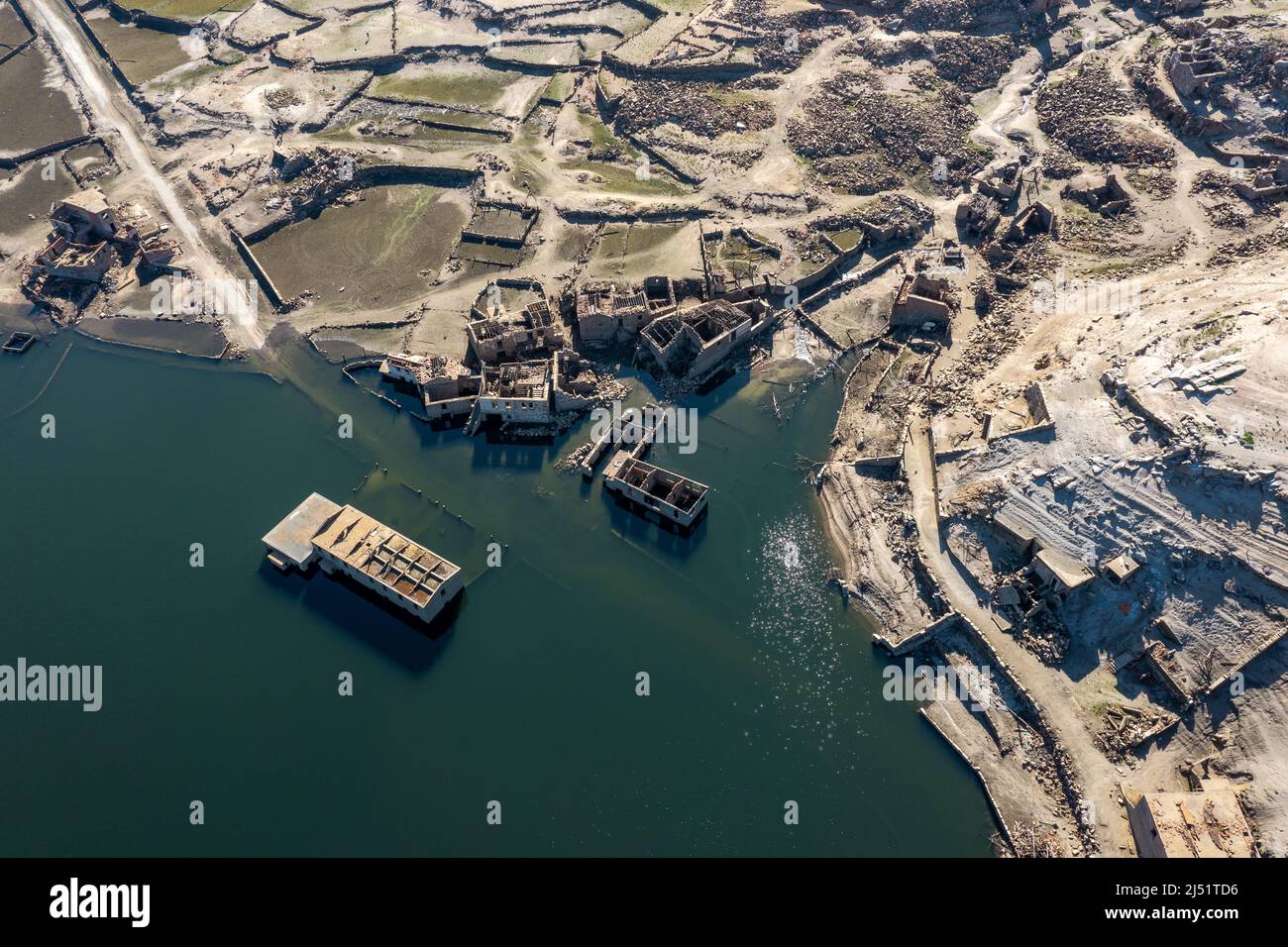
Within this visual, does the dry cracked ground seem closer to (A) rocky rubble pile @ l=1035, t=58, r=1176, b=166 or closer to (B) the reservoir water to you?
(A) rocky rubble pile @ l=1035, t=58, r=1176, b=166

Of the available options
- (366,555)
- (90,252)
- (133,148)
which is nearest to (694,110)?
(366,555)

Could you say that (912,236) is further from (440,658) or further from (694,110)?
(440,658)

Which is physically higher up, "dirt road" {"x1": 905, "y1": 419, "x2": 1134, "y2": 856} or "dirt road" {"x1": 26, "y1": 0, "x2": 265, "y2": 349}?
"dirt road" {"x1": 26, "y1": 0, "x2": 265, "y2": 349}

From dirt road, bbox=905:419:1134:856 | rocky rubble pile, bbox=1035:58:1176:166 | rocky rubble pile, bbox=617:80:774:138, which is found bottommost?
dirt road, bbox=905:419:1134:856

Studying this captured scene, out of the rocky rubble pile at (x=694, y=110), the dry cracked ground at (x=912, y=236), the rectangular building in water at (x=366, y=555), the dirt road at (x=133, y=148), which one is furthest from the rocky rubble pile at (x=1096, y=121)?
the dirt road at (x=133, y=148)

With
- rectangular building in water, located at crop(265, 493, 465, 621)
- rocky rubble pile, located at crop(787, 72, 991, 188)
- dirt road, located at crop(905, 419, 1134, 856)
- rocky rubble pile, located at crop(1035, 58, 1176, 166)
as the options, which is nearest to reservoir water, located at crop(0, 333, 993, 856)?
rectangular building in water, located at crop(265, 493, 465, 621)
